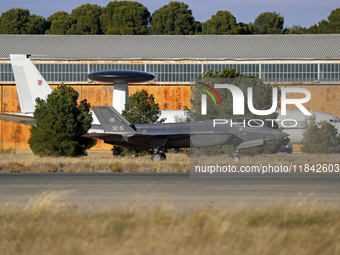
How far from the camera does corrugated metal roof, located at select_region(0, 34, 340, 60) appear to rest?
58.8 metres

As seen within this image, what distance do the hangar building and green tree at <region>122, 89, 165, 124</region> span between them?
498 inches

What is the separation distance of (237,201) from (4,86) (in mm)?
44122

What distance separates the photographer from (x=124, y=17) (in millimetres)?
111875

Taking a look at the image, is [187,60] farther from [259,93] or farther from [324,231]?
[324,231]

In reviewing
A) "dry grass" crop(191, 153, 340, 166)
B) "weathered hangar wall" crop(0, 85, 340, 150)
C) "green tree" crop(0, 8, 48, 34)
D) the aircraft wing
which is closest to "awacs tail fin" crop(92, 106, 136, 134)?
"dry grass" crop(191, 153, 340, 166)

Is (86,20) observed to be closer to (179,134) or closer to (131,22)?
→ (131,22)

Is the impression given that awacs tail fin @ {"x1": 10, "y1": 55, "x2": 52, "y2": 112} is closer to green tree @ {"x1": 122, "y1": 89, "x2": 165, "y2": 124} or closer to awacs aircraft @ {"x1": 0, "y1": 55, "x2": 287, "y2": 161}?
awacs aircraft @ {"x1": 0, "y1": 55, "x2": 287, "y2": 161}

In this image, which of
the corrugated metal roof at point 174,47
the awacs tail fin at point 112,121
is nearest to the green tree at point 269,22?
the corrugated metal roof at point 174,47

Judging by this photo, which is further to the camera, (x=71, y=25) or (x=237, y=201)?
(x=71, y=25)

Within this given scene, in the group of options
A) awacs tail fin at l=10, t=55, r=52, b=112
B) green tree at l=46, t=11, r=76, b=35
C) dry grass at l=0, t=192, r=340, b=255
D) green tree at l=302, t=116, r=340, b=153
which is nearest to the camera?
dry grass at l=0, t=192, r=340, b=255

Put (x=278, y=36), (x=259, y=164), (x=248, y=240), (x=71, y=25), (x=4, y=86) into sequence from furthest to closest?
(x=71, y=25) < (x=278, y=36) < (x=4, y=86) < (x=259, y=164) < (x=248, y=240)

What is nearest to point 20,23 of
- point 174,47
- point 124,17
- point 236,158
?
point 124,17

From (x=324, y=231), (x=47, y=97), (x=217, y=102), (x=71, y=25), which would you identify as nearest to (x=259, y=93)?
(x=217, y=102)

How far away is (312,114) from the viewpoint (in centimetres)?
3853
